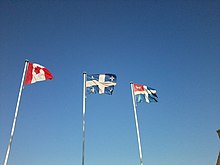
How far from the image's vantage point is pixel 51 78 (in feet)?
76.5

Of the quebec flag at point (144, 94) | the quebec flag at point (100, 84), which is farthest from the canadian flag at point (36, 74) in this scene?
the quebec flag at point (144, 94)

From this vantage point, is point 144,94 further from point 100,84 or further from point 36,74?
point 36,74

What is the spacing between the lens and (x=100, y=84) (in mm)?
25781

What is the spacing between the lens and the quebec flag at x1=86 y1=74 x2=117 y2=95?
84.0ft

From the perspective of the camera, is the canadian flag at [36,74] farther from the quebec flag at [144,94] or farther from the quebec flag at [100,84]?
the quebec flag at [144,94]

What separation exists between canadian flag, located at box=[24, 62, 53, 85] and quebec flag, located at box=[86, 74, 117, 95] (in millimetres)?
4436

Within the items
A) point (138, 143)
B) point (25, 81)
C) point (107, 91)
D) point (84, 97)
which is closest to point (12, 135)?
point (25, 81)

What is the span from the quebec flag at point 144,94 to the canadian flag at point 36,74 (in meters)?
10.5

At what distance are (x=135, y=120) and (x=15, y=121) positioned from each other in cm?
1299

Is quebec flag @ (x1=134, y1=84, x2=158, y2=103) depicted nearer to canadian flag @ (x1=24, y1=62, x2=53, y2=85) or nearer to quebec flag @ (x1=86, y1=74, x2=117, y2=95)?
quebec flag @ (x1=86, y1=74, x2=117, y2=95)

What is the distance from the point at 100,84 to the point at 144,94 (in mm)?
5916

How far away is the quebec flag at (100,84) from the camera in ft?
84.0

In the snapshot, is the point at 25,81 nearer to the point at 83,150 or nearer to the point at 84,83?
the point at 84,83

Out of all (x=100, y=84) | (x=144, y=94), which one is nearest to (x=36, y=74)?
(x=100, y=84)
